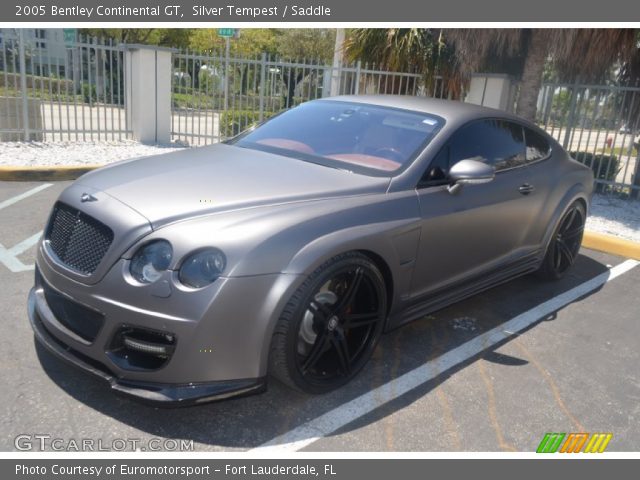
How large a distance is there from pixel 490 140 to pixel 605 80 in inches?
255

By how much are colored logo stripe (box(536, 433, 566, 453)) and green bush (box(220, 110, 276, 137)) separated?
10207mm

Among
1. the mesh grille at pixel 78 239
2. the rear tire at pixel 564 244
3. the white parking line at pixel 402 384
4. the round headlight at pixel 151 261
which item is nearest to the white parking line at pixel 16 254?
the mesh grille at pixel 78 239

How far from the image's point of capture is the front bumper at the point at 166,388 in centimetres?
254

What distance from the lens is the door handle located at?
14.2ft

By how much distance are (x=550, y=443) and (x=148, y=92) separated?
386 inches

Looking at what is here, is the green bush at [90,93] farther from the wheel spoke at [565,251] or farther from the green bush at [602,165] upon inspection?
the green bush at [602,165]

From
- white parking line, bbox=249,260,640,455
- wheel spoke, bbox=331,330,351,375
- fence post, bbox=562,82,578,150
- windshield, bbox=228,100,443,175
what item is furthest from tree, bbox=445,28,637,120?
wheel spoke, bbox=331,330,351,375

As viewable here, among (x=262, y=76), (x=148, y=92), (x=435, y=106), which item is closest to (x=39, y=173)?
(x=148, y=92)

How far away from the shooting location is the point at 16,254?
4828mm

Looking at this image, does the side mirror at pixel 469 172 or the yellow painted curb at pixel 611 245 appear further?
the yellow painted curb at pixel 611 245

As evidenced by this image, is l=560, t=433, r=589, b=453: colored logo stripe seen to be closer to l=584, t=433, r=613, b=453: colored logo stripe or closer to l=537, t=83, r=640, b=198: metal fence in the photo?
l=584, t=433, r=613, b=453: colored logo stripe

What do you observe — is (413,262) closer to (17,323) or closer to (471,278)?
(471,278)

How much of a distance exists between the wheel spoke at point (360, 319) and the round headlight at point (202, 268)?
0.87m

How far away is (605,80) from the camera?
939cm
